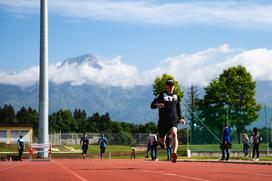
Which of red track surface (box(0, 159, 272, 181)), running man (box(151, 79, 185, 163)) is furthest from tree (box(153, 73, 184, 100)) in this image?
running man (box(151, 79, 185, 163))

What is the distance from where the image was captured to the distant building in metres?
92.8

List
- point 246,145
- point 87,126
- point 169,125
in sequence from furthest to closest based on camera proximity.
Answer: point 87,126 → point 246,145 → point 169,125

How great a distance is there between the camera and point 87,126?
188500 mm

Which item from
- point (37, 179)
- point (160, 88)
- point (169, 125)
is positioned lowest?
point (37, 179)

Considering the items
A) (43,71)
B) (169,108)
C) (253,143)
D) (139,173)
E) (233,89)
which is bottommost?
(139,173)

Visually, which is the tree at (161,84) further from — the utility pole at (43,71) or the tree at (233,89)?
the utility pole at (43,71)

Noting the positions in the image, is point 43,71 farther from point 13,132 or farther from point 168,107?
point 13,132

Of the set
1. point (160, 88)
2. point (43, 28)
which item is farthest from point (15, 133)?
point (43, 28)

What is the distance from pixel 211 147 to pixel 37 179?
106 ft

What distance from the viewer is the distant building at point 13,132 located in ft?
304

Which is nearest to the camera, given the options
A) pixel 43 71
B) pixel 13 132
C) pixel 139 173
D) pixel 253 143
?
pixel 139 173

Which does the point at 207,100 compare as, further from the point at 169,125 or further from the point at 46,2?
the point at 169,125

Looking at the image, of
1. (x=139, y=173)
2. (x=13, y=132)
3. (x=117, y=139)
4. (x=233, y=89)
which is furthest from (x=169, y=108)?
(x=13, y=132)

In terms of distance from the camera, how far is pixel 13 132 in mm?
93562
